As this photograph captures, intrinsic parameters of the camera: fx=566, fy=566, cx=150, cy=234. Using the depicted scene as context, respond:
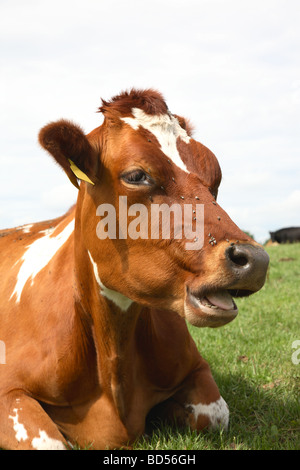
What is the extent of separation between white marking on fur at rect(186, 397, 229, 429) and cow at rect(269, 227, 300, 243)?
123ft

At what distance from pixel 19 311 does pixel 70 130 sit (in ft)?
5.60

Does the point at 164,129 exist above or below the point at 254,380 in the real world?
above

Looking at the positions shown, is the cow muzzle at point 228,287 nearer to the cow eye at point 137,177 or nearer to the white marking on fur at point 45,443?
the cow eye at point 137,177

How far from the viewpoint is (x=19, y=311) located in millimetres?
4559

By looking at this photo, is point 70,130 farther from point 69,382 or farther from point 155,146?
point 69,382

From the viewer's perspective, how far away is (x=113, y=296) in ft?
12.6

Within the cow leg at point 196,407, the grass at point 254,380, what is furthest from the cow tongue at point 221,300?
the cow leg at point 196,407

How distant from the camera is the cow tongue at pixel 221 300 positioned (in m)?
3.24

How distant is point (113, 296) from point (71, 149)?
1.02 meters

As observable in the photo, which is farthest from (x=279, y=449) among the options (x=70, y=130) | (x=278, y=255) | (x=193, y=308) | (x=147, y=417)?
(x=278, y=255)

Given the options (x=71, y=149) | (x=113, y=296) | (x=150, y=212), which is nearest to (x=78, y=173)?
(x=71, y=149)

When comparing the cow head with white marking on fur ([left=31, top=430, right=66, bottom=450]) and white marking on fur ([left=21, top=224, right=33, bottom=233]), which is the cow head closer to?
white marking on fur ([left=31, top=430, right=66, bottom=450])

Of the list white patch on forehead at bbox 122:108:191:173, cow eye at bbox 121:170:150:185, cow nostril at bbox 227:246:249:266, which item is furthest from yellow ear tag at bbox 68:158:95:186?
cow nostril at bbox 227:246:249:266

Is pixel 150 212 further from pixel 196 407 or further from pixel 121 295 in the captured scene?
pixel 196 407
